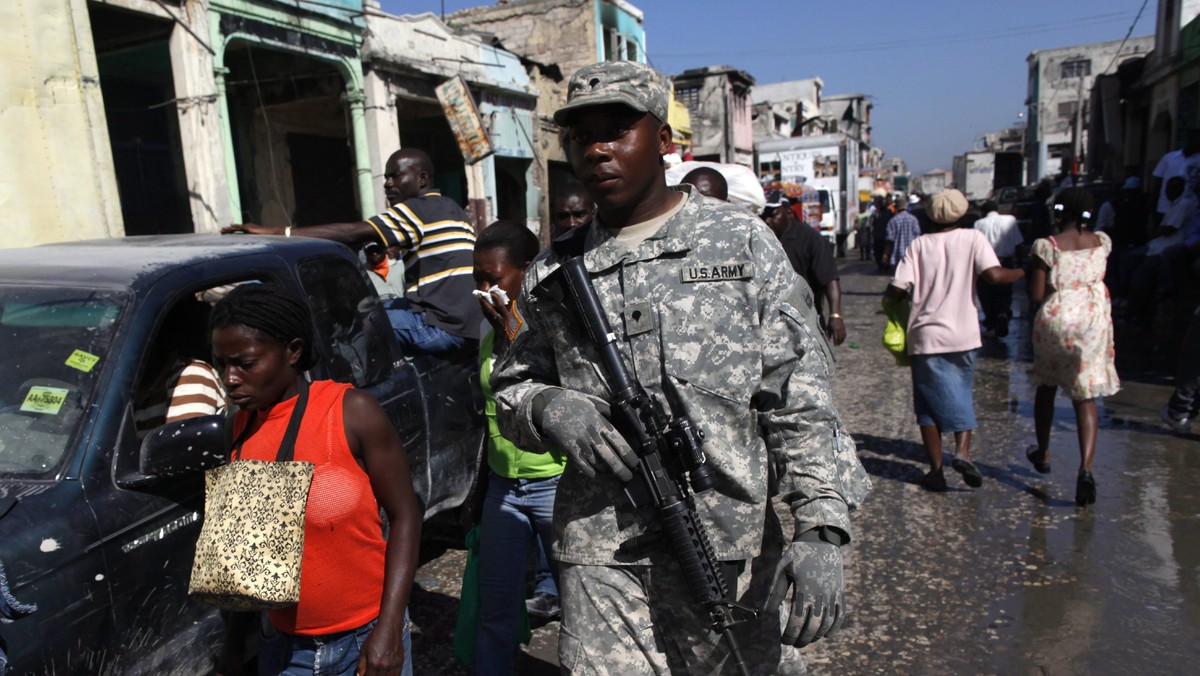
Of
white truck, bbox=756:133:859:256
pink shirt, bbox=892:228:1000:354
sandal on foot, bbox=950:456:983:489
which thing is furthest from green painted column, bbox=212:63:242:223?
white truck, bbox=756:133:859:256

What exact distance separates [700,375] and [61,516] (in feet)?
5.39

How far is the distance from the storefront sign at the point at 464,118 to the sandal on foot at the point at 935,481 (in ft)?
31.9

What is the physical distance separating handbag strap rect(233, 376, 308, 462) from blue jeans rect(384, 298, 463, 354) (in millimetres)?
1862

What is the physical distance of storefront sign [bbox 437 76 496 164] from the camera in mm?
13125

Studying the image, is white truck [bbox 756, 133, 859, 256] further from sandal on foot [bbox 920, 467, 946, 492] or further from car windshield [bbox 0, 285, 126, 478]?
car windshield [bbox 0, 285, 126, 478]

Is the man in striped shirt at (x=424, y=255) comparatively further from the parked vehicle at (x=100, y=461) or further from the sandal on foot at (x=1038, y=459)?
the sandal on foot at (x=1038, y=459)

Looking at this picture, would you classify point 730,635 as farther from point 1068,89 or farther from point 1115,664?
point 1068,89

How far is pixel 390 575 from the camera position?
79.5 inches

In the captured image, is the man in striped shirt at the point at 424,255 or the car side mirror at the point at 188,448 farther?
the man in striped shirt at the point at 424,255

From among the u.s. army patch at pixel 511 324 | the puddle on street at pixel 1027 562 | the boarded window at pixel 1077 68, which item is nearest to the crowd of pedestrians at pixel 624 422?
the u.s. army patch at pixel 511 324

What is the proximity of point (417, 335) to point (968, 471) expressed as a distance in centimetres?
353

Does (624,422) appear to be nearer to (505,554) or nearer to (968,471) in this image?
(505,554)

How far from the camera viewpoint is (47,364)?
2365 mm

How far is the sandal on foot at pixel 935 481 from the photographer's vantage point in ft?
16.8
